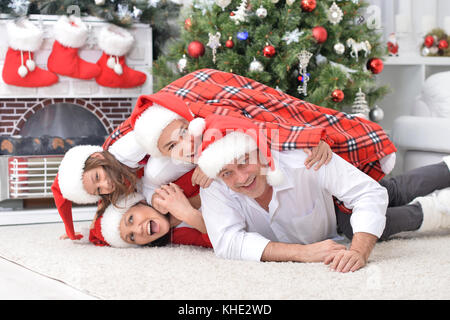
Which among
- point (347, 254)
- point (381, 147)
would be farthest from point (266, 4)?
point (347, 254)

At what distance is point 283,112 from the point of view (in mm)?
2230

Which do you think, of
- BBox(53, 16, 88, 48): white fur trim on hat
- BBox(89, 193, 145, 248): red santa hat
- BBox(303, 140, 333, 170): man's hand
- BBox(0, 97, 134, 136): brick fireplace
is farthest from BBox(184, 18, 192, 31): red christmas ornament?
BBox(303, 140, 333, 170): man's hand

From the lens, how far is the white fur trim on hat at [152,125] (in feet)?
6.40

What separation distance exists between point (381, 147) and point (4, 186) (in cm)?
210

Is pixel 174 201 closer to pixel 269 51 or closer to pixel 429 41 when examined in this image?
pixel 269 51

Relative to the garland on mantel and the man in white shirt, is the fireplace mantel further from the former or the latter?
the man in white shirt

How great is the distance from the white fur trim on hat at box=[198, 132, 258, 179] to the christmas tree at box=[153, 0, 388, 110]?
3.72 feet

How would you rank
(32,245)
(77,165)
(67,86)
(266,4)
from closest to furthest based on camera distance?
(77,165), (32,245), (266,4), (67,86)

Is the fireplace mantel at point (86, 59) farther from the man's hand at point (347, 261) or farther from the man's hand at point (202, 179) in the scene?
the man's hand at point (347, 261)

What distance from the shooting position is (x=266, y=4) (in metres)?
2.82

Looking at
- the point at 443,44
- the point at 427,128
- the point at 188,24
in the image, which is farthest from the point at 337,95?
the point at 443,44

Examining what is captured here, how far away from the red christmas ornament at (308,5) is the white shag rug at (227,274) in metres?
1.25
